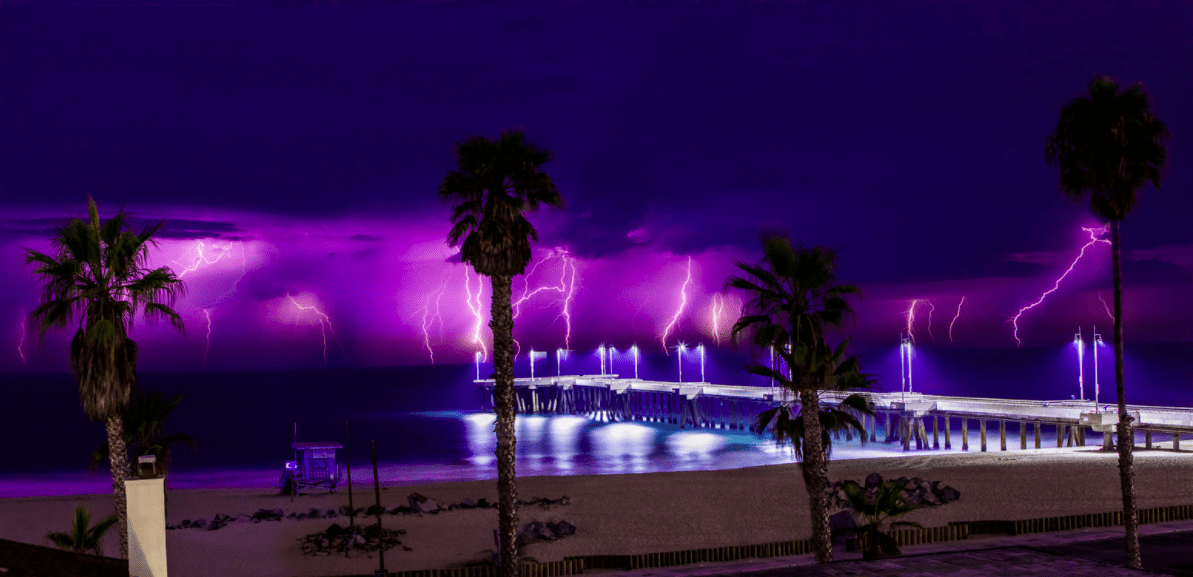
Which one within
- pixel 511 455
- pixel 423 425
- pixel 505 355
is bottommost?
pixel 423 425

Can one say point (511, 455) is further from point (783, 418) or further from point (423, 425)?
point (423, 425)

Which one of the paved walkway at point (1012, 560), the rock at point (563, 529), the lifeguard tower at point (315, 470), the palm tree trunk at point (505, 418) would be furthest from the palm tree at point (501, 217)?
the lifeguard tower at point (315, 470)

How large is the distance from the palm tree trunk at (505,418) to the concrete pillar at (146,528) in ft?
24.1

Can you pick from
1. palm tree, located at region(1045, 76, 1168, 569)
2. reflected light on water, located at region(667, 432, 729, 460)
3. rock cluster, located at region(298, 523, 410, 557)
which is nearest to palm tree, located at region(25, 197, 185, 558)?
rock cluster, located at region(298, 523, 410, 557)

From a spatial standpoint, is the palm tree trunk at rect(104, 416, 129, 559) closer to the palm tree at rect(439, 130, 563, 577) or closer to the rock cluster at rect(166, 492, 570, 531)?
the palm tree at rect(439, 130, 563, 577)

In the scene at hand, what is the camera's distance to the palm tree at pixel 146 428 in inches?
883

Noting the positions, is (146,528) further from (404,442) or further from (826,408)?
(404,442)

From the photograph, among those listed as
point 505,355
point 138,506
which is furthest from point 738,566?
point 138,506

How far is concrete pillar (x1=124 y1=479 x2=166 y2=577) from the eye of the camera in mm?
11312

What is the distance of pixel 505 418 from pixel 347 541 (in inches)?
391

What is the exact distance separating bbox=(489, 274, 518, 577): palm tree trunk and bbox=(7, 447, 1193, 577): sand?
5.67m

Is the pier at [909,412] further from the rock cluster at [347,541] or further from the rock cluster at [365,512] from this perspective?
the rock cluster at [347,541]

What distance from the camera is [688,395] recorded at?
97875 millimetres

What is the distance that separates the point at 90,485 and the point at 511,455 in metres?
52.1
